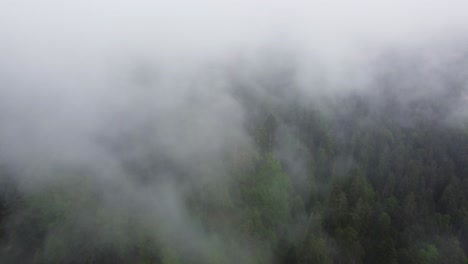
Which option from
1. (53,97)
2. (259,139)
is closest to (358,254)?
(259,139)

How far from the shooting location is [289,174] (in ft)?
232

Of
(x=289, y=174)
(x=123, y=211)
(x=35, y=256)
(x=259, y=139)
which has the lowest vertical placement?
(x=35, y=256)

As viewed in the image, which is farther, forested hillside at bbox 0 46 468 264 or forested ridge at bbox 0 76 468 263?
forested hillside at bbox 0 46 468 264

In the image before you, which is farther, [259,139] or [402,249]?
[259,139]

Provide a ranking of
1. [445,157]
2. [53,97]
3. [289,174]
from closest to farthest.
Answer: [289,174], [445,157], [53,97]

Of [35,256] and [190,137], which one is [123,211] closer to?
[35,256]

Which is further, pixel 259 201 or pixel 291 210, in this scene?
pixel 291 210

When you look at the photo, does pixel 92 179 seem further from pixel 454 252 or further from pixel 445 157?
pixel 445 157

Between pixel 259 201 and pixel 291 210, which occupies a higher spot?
pixel 291 210

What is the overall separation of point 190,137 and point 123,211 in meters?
23.0

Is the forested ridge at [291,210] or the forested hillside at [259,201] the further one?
the forested hillside at [259,201]

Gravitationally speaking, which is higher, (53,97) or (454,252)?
(53,97)

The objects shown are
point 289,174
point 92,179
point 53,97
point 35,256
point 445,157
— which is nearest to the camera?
point 35,256

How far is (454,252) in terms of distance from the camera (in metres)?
51.6
